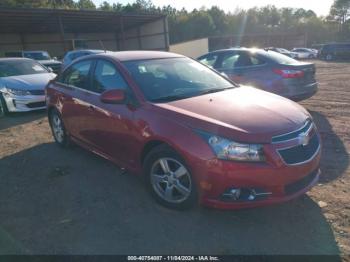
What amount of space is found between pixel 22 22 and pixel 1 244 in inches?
1150

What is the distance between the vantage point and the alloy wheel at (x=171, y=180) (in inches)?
132


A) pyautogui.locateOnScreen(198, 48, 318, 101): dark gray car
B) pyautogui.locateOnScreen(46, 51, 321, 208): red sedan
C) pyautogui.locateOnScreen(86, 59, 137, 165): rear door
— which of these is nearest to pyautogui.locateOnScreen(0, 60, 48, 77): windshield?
pyautogui.locateOnScreen(46, 51, 321, 208): red sedan

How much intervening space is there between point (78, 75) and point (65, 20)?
26.7 meters

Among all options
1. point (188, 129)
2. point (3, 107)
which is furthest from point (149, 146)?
point (3, 107)

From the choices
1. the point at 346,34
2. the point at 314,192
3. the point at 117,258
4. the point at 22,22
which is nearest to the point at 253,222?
the point at 314,192

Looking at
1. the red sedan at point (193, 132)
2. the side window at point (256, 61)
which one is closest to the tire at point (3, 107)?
the red sedan at point (193, 132)

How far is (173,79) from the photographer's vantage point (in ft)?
13.7

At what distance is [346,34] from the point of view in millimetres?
67438

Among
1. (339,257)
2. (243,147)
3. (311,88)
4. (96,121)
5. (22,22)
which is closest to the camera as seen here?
(339,257)

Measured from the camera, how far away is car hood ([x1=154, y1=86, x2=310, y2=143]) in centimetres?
302

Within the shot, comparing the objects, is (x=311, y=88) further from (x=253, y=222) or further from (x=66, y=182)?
(x=66, y=182)

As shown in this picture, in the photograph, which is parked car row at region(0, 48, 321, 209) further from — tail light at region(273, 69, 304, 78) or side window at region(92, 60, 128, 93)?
tail light at region(273, 69, 304, 78)

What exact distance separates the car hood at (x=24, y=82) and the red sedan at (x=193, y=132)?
444 cm

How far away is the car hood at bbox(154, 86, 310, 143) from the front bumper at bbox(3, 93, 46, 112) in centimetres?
621
